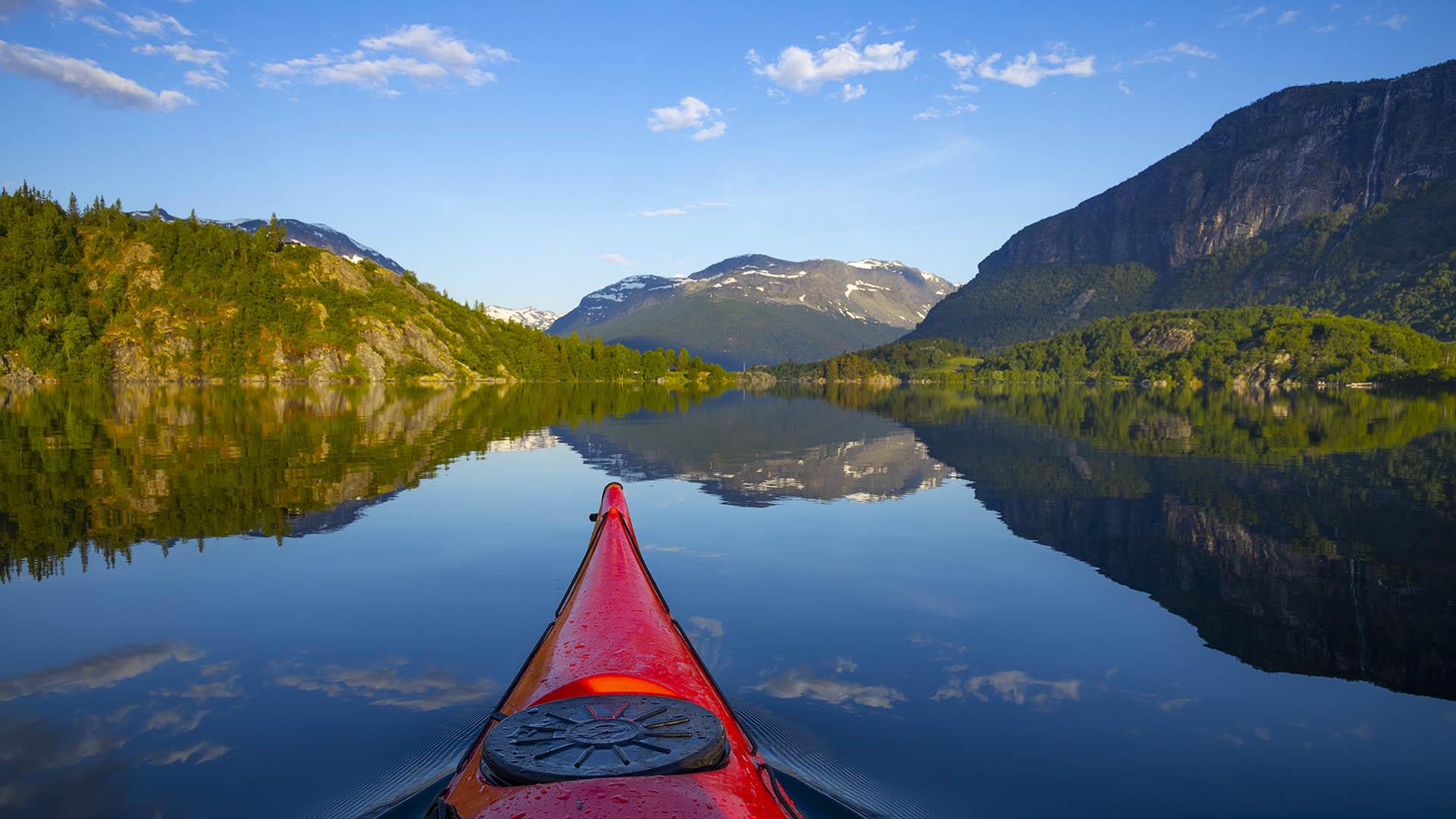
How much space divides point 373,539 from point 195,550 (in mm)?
4125

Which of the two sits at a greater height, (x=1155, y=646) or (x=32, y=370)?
(x=32, y=370)

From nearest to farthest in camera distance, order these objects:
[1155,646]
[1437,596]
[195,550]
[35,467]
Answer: [1155,646] < [1437,596] < [195,550] < [35,467]

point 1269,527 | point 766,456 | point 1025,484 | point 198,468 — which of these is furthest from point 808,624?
point 198,468

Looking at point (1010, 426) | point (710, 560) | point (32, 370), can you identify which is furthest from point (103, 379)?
point (710, 560)

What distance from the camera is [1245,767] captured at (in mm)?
9391

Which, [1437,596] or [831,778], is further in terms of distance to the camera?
[1437,596]

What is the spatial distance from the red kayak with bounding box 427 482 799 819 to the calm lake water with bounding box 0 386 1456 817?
2534 mm

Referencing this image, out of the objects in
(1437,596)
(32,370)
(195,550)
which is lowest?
(1437,596)

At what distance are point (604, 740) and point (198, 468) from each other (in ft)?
109

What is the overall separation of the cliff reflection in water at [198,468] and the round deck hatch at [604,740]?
56.6 ft

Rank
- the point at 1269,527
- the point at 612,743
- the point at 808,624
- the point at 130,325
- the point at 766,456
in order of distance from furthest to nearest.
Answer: the point at 130,325, the point at 766,456, the point at 1269,527, the point at 808,624, the point at 612,743

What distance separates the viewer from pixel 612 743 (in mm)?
5715

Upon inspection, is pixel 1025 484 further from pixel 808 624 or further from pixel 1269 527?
pixel 808 624

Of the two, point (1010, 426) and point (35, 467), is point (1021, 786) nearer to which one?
point (35, 467)
